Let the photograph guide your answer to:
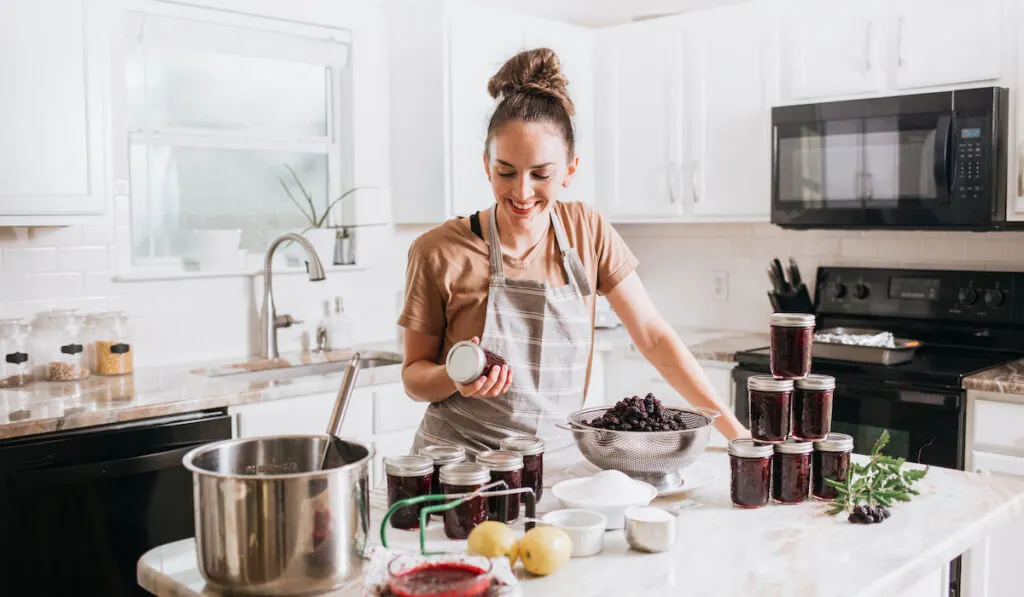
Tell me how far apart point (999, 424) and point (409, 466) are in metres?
2.18

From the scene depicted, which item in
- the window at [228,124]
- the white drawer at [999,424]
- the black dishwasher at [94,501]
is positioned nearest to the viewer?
the black dishwasher at [94,501]

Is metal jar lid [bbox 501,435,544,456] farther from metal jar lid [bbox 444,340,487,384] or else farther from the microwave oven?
the microwave oven

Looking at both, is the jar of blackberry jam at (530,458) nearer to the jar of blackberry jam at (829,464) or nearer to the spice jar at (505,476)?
the spice jar at (505,476)

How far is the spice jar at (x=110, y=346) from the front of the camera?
3248mm

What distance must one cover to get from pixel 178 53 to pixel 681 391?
236 centimetres

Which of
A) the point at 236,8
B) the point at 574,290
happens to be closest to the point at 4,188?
the point at 236,8

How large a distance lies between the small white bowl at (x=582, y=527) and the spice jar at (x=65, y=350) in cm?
212

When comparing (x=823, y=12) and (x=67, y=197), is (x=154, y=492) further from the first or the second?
(x=823, y=12)

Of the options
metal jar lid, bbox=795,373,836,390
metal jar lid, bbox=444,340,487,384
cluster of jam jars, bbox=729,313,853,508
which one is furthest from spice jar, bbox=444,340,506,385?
Answer: metal jar lid, bbox=795,373,836,390

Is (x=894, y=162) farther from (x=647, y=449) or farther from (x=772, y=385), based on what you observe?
(x=647, y=449)

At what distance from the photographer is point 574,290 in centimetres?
230

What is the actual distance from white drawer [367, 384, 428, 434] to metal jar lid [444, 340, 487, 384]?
1684mm

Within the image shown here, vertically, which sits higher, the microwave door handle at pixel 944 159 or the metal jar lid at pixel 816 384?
the microwave door handle at pixel 944 159

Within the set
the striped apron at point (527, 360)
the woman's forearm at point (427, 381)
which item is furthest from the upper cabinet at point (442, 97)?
the woman's forearm at point (427, 381)
